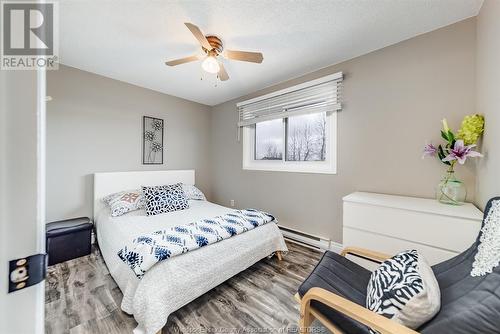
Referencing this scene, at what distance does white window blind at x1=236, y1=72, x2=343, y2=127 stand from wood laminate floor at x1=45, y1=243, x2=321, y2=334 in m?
2.00

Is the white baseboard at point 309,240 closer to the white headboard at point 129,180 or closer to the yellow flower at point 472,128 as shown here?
the yellow flower at point 472,128

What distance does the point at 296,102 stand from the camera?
9.10 feet

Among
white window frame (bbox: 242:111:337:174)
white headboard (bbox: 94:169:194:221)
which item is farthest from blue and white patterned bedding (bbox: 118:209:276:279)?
white headboard (bbox: 94:169:194:221)

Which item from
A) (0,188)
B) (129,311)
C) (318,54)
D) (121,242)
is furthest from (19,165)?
(318,54)

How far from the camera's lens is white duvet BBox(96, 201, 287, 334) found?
132 centimetres

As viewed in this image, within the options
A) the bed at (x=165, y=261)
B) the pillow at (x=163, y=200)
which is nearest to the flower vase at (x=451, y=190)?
the bed at (x=165, y=261)

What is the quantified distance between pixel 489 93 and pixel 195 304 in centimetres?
276

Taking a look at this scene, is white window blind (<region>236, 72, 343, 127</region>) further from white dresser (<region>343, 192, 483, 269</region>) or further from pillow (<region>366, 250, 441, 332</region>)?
pillow (<region>366, 250, 441, 332</region>)

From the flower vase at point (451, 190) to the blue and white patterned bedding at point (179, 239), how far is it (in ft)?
5.41

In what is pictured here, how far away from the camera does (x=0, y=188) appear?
46 cm

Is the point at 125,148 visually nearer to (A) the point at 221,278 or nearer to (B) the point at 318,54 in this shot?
(A) the point at 221,278

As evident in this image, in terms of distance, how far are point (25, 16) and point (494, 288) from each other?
1.77 meters

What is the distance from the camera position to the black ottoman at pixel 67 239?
2.13 metres

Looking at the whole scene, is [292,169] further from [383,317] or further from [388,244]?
[383,317]
